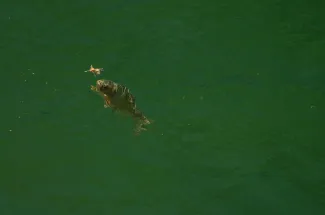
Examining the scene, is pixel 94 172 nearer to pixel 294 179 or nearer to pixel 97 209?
pixel 97 209

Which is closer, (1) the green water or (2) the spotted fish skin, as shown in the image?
(2) the spotted fish skin

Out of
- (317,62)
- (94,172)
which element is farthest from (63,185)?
(317,62)

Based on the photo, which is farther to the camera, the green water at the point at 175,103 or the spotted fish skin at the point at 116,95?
the green water at the point at 175,103

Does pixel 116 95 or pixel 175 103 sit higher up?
pixel 116 95

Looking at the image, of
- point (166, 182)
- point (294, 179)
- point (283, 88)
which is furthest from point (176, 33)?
point (294, 179)

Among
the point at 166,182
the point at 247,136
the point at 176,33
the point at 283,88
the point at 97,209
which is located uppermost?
the point at 176,33

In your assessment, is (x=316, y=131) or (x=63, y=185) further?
(x=63, y=185)

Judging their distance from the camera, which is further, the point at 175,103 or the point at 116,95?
the point at 175,103

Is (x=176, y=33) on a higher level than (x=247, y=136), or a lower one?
higher
